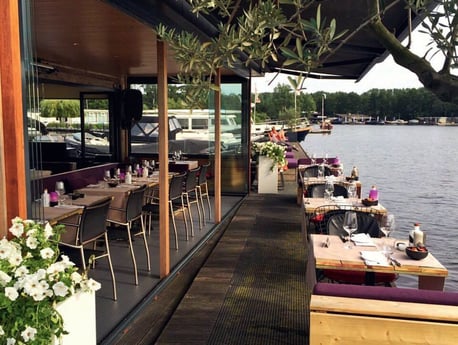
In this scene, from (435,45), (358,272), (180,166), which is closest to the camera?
(435,45)

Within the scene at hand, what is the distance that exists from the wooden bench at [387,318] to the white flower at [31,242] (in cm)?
144

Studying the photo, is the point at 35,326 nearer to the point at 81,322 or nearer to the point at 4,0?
the point at 81,322

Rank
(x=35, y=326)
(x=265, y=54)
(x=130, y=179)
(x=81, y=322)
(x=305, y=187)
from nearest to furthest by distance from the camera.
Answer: (x=265, y=54), (x=35, y=326), (x=81, y=322), (x=130, y=179), (x=305, y=187)

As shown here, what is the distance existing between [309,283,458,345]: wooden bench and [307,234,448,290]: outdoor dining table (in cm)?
73

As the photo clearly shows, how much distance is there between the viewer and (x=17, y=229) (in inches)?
82.4

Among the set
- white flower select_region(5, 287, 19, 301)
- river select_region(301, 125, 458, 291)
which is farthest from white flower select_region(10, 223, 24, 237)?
river select_region(301, 125, 458, 291)

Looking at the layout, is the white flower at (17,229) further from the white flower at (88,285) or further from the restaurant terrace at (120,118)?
the white flower at (88,285)

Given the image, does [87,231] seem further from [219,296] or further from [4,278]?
[4,278]

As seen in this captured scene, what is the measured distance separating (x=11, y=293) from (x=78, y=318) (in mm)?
571

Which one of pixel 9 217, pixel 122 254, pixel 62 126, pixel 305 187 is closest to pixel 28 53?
pixel 9 217

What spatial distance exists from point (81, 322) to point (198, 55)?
1.53 m

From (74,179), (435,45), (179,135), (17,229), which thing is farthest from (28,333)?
(179,135)

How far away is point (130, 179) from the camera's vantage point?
6918mm

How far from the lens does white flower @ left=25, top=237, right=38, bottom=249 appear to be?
2107mm
